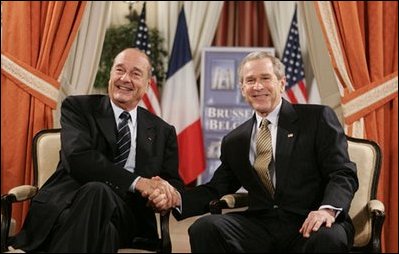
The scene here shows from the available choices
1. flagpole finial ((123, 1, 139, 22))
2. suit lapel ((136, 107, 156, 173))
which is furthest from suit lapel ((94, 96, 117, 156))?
flagpole finial ((123, 1, 139, 22))

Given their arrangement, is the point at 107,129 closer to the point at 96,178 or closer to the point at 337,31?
the point at 96,178

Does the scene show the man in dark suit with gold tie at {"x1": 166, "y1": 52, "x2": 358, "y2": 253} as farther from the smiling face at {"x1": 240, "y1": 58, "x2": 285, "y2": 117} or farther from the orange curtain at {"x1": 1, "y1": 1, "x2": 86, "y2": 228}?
the orange curtain at {"x1": 1, "y1": 1, "x2": 86, "y2": 228}

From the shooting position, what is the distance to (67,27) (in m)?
4.11

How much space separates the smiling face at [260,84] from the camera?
9.04ft

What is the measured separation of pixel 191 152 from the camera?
611 centimetres

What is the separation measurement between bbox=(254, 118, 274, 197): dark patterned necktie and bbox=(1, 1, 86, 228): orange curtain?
1.88 meters

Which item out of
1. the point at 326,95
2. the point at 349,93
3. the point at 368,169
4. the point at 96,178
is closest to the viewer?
the point at 96,178

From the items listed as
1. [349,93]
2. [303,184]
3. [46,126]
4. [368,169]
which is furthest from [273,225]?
[46,126]

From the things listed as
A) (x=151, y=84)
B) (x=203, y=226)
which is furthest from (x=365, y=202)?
(x=151, y=84)

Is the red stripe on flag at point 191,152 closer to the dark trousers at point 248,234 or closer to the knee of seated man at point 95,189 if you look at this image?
the dark trousers at point 248,234

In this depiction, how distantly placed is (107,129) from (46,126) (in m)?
1.47

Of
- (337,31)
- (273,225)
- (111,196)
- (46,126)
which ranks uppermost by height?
(337,31)

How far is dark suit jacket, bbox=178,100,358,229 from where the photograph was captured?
8.61 ft

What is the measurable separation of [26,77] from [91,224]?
2094mm
